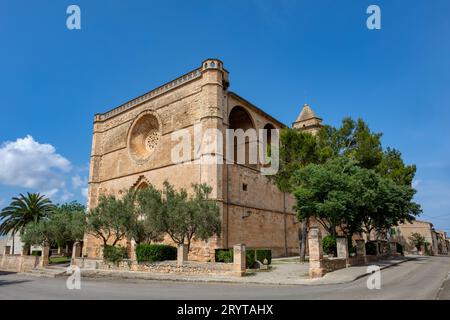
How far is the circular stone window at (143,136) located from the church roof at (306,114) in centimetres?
1679

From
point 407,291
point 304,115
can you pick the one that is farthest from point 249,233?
point 304,115

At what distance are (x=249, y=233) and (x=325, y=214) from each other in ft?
24.2

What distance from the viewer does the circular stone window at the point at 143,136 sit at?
25172 mm

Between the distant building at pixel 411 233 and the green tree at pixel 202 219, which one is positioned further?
the distant building at pixel 411 233

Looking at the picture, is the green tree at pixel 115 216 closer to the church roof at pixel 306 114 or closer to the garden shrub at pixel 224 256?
the garden shrub at pixel 224 256

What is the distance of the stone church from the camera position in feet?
66.0

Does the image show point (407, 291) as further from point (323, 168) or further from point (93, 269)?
point (93, 269)

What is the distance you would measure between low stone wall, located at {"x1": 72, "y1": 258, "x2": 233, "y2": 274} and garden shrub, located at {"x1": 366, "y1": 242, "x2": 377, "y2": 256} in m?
11.8

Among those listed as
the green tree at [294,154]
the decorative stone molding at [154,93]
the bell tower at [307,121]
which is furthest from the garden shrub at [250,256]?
the bell tower at [307,121]

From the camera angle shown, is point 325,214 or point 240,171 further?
point 240,171

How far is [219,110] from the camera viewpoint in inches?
795

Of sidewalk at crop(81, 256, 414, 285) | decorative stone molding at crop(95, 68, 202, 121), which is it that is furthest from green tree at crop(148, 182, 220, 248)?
decorative stone molding at crop(95, 68, 202, 121)

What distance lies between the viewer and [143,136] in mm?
26172

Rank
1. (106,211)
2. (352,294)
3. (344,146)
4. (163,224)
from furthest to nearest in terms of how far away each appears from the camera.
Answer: (344,146)
(106,211)
(163,224)
(352,294)
